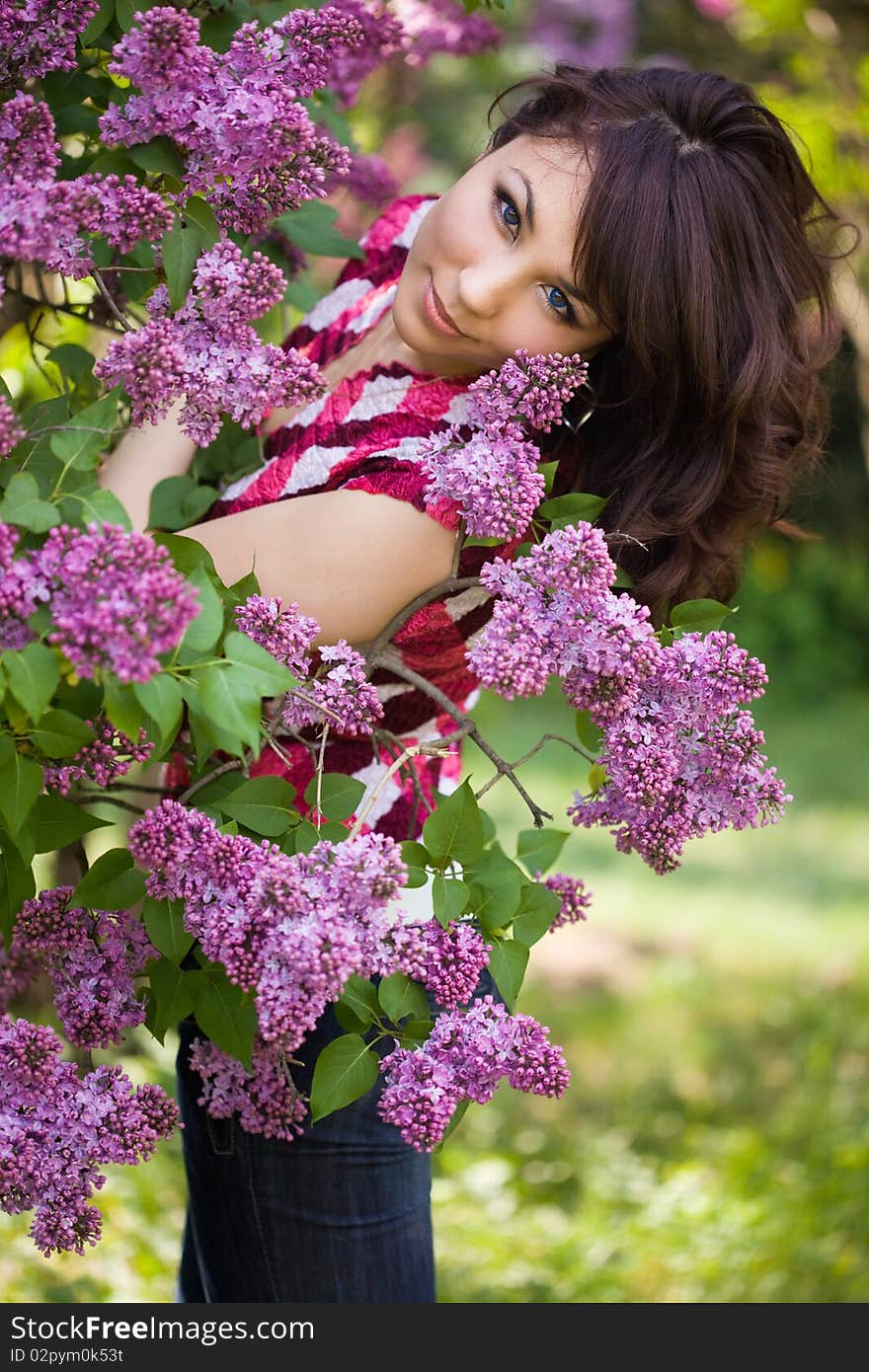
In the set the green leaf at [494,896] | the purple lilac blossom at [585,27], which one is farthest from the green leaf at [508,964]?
the purple lilac blossom at [585,27]

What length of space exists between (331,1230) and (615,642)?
2.64 ft

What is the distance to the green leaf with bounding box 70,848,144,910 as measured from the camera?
1.30 metres

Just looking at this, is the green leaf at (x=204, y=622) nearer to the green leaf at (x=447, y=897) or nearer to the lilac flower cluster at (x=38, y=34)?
the green leaf at (x=447, y=897)

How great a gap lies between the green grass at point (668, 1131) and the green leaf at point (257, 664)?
2.08 m

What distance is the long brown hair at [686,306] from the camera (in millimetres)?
1415

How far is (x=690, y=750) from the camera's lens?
1336 millimetres

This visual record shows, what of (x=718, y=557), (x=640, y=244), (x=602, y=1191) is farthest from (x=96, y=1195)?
(x=640, y=244)

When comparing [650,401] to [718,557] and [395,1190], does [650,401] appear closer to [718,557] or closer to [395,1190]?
[718,557]

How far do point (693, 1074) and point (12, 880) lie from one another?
3.16 m

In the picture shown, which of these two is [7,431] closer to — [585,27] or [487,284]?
[487,284]

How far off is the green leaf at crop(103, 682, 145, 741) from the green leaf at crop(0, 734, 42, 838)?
141 millimetres

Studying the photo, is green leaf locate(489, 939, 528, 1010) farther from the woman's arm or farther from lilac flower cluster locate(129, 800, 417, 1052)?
the woman's arm

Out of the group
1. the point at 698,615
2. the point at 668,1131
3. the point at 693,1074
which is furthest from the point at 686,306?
the point at 693,1074

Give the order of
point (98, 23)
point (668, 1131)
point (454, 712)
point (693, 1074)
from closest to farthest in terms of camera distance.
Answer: point (98, 23), point (454, 712), point (668, 1131), point (693, 1074)
